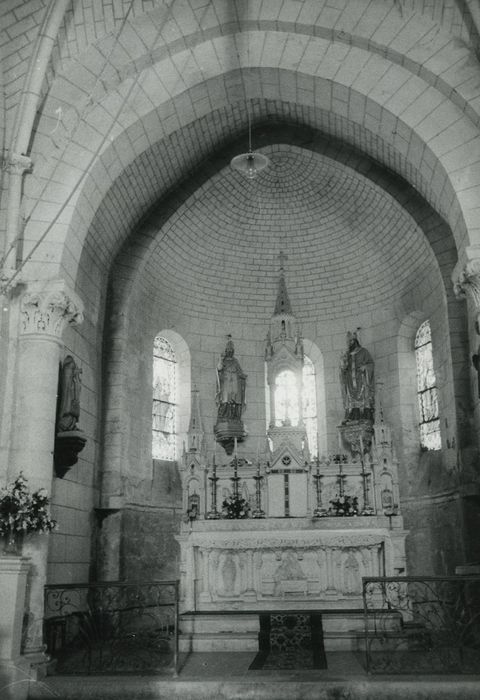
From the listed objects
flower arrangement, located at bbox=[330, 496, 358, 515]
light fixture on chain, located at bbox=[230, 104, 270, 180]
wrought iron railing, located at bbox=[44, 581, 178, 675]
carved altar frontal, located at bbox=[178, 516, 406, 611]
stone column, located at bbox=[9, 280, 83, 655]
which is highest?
light fixture on chain, located at bbox=[230, 104, 270, 180]

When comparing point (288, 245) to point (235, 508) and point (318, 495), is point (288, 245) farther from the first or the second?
point (235, 508)

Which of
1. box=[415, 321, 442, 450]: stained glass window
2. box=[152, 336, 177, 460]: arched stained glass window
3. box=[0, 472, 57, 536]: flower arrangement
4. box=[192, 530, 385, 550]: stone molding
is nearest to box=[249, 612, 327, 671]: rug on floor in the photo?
box=[192, 530, 385, 550]: stone molding

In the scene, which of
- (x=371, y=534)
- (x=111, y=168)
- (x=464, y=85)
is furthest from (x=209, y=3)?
(x=371, y=534)

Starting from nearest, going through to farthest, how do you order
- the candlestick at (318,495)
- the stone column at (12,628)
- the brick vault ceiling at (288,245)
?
the stone column at (12,628), the candlestick at (318,495), the brick vault ceiling at (288,245)

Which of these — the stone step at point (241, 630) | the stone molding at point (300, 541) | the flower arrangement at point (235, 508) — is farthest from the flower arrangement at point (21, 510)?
the flower arrangement at point (235, 508)

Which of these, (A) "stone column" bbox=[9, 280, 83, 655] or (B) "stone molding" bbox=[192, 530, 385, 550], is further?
(B) "stone molding" bbox=[192, 530, 385, 550]

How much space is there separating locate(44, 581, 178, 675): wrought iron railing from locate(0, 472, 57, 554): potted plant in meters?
0.84

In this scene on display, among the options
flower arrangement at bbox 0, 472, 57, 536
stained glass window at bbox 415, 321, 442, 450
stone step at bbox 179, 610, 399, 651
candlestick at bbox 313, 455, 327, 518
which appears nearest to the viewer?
flower arrangement at bbox 0, 472, 57, 536

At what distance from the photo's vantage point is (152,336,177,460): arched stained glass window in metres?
16.8

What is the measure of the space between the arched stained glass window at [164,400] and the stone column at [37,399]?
5960 mm

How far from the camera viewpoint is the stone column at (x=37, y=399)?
985cm

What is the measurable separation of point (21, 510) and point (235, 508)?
4532mm

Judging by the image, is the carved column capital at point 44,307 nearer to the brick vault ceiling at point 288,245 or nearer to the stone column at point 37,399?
the stone column at point 37,399

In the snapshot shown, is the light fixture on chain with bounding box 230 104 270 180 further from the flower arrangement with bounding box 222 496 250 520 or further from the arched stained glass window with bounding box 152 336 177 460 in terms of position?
the flower arrangement with bounding box 222 496 250 520
